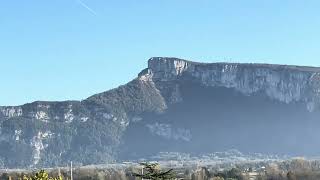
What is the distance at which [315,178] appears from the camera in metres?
138

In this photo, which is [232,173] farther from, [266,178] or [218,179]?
[218,179]

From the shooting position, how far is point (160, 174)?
84.3 ft

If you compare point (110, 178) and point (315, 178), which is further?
point (110, 178)

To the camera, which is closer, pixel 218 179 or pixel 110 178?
pixel 218 179

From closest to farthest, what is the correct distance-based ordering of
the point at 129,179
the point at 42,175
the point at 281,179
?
the point at 42,175, the point at 281,179, the point at 129,179

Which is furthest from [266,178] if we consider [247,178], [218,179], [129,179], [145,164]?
[145,164]

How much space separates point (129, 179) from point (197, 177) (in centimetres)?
2210

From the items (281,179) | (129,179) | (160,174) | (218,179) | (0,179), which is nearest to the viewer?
(160,174)

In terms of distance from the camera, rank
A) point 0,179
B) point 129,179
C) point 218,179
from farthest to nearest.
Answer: point 129,179 < point 0,179 < point 218,179

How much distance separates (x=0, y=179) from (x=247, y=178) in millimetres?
50658

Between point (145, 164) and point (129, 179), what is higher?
point (145, 164)

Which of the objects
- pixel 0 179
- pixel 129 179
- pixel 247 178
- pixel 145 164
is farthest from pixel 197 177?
pixel 145 164

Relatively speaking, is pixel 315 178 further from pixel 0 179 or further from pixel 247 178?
pixel 0 179

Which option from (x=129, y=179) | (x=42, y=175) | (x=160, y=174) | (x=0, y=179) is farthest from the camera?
(x=129, y=179)
